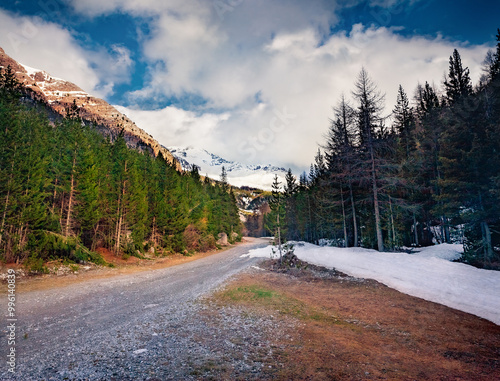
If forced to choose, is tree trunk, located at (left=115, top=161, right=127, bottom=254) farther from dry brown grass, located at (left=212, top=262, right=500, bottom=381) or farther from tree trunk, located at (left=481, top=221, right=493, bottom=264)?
tree trunk, located at (left=481, top=221, right=493, bottom=264)

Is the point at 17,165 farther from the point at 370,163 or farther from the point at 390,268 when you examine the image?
the point at 370,163

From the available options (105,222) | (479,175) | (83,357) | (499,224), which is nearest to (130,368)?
(83,357)

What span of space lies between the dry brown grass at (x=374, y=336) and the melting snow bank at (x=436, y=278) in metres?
0.82

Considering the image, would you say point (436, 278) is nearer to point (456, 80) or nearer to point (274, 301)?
point (274, 301)

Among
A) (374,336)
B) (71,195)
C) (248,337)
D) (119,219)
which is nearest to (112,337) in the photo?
(248,337)

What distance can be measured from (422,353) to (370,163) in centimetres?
1748

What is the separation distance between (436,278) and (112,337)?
14021 millimetres

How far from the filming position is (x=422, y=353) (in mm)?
5324

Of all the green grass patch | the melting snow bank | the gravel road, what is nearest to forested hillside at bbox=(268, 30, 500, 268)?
the melting snow bank

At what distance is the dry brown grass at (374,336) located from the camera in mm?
4535

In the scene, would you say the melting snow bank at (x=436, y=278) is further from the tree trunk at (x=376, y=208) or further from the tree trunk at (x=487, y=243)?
the tree trunk at (x=487, y=243)

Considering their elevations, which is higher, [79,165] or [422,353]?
[79,165]

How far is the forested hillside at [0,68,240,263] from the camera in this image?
15.9 meters

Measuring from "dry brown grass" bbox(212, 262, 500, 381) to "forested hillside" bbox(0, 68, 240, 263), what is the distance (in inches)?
604
